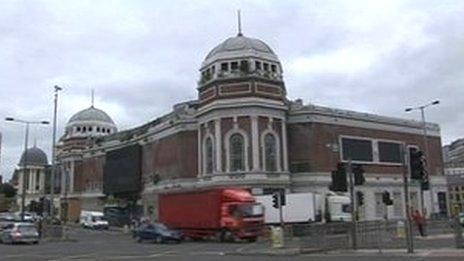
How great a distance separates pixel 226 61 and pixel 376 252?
41942 millimetres

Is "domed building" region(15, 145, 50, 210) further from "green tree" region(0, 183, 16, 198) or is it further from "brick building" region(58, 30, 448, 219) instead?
"brick building" region(58, 30, 448, 219)

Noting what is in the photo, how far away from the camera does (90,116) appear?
121m

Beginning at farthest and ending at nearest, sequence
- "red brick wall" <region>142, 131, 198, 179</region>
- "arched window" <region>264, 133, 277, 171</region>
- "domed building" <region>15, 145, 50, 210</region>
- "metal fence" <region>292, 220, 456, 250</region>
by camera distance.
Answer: "domed building" <region>15, 145, 50, 210</region>
"red brick wall" <region>142, 131, 198, 179</region>
"arched window" <region>264, 133, 277, 171</region>
"metal fence" <region>292, 220, 456, 250</region>

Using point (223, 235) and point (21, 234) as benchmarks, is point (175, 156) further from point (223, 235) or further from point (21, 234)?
point (223, 235)

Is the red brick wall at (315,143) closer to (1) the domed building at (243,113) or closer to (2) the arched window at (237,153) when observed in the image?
(1) the domed building at (243,113)

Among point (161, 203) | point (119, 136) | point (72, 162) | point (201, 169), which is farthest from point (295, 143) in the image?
point (72, 162)

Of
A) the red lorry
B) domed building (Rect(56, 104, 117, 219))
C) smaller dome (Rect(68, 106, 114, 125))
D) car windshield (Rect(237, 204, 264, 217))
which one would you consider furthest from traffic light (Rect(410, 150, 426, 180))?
smaller dome (Rect(68, 106, 114, 125))

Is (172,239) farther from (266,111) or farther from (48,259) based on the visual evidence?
(266,111)

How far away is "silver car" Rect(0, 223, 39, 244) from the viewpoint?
49.4m

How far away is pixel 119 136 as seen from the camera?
105 metres

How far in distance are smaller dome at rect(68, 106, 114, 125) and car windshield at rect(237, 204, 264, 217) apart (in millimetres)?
74949

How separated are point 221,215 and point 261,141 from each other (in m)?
19.8

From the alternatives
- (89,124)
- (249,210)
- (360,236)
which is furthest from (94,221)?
(360,236)

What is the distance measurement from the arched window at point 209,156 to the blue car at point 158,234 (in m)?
18.3
